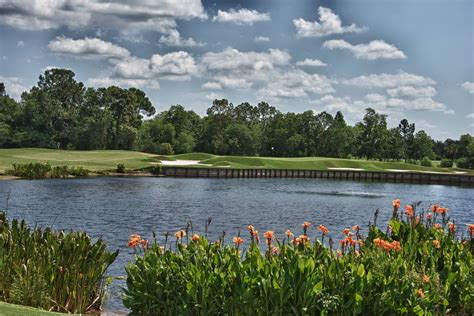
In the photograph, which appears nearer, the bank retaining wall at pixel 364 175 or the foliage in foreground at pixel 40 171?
the foliage in foreground at pixel 40 171

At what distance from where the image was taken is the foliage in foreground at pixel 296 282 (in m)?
8.64

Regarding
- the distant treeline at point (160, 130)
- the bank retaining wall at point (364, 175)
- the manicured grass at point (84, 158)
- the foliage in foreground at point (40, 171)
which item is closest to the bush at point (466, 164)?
the distant treeline at point (160, 130)

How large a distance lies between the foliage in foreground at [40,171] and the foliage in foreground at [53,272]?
189 ft

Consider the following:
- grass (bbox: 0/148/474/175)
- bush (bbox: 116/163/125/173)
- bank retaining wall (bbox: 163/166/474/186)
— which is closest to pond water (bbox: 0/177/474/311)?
bush (bbox: 116/163/125/173)

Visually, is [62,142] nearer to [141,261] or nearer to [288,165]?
[288,165]

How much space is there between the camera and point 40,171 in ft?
221

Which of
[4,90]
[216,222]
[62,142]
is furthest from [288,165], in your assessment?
[4,90]

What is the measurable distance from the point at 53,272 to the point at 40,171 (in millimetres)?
59762

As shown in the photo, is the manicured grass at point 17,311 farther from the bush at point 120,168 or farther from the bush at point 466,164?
the bush at point 466,164

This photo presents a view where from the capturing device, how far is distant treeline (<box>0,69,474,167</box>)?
122 metres

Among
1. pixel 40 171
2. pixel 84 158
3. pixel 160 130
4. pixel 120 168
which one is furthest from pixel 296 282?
pixel 160 130

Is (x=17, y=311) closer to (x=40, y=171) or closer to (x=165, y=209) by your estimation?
(x=165, y=209)

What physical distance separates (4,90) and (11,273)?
166m

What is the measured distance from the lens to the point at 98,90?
14062 centimetres
